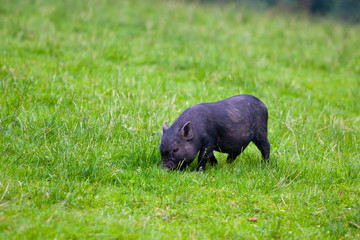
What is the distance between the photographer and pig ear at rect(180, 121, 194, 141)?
15.2 ft

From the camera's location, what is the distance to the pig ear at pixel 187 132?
4.64 m

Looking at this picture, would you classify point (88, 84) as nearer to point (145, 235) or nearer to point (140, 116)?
point (140, 116)

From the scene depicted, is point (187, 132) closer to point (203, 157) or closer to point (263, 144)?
point (203, 157)

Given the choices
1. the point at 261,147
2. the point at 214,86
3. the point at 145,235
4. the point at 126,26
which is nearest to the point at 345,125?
the point at 261,147

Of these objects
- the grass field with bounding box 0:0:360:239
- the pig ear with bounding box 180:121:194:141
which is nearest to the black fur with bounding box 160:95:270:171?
the pig ear with bounding box 180:121:194:141

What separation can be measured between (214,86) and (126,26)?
5111 millimetres

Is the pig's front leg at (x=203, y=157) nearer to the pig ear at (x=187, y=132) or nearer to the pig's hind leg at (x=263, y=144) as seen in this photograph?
the pig ear at (x=187, y=132)

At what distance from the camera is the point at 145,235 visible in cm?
359

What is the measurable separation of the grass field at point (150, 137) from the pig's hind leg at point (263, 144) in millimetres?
165

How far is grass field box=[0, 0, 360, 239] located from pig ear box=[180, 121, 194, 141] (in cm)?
46

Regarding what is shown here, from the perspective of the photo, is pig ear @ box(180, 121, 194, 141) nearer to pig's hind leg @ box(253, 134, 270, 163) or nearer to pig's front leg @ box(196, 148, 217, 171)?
pig's front leg @ box(196, 148, 217, 171)

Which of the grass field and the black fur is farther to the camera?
the black fur

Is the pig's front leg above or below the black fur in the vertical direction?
below

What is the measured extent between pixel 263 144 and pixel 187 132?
4.11ft
